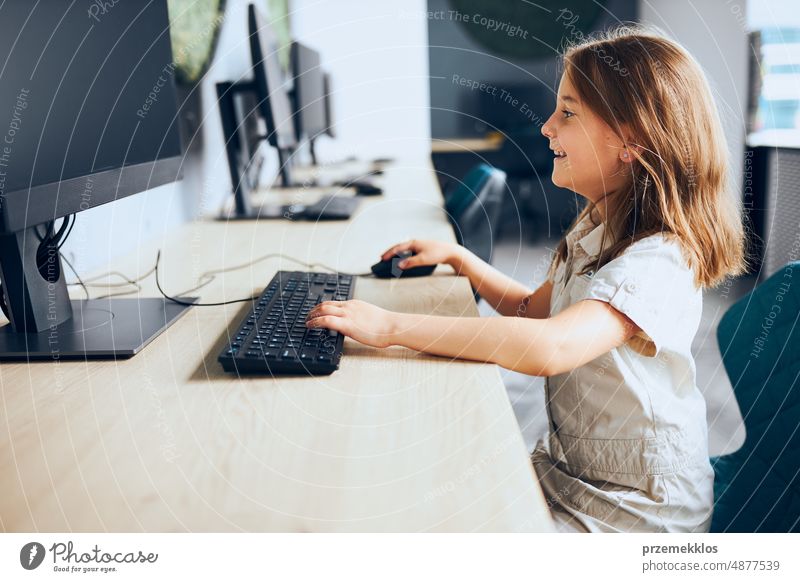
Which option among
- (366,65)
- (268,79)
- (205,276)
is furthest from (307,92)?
(366,65)

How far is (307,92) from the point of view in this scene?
245 cm

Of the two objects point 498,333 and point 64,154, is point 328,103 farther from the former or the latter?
point 498,333

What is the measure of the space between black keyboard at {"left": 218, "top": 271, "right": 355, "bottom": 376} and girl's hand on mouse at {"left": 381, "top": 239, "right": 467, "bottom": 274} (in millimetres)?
225

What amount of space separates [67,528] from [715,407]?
1.93 m

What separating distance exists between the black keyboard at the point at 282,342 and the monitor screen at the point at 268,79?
91 cm

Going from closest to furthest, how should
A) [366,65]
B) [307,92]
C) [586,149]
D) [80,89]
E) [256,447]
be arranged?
[256,447]
[80,89]
[586,149]
[307,92]
[366,65]

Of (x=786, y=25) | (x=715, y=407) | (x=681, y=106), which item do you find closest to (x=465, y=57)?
(x=786, y=25)

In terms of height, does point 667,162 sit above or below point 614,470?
above

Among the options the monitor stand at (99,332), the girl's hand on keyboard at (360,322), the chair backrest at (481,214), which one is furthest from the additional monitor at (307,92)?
the girl's hand on keyboard at (360,322)

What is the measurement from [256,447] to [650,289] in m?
0.50

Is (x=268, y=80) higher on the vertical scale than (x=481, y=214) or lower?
higher

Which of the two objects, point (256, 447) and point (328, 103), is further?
point (328, 103)
